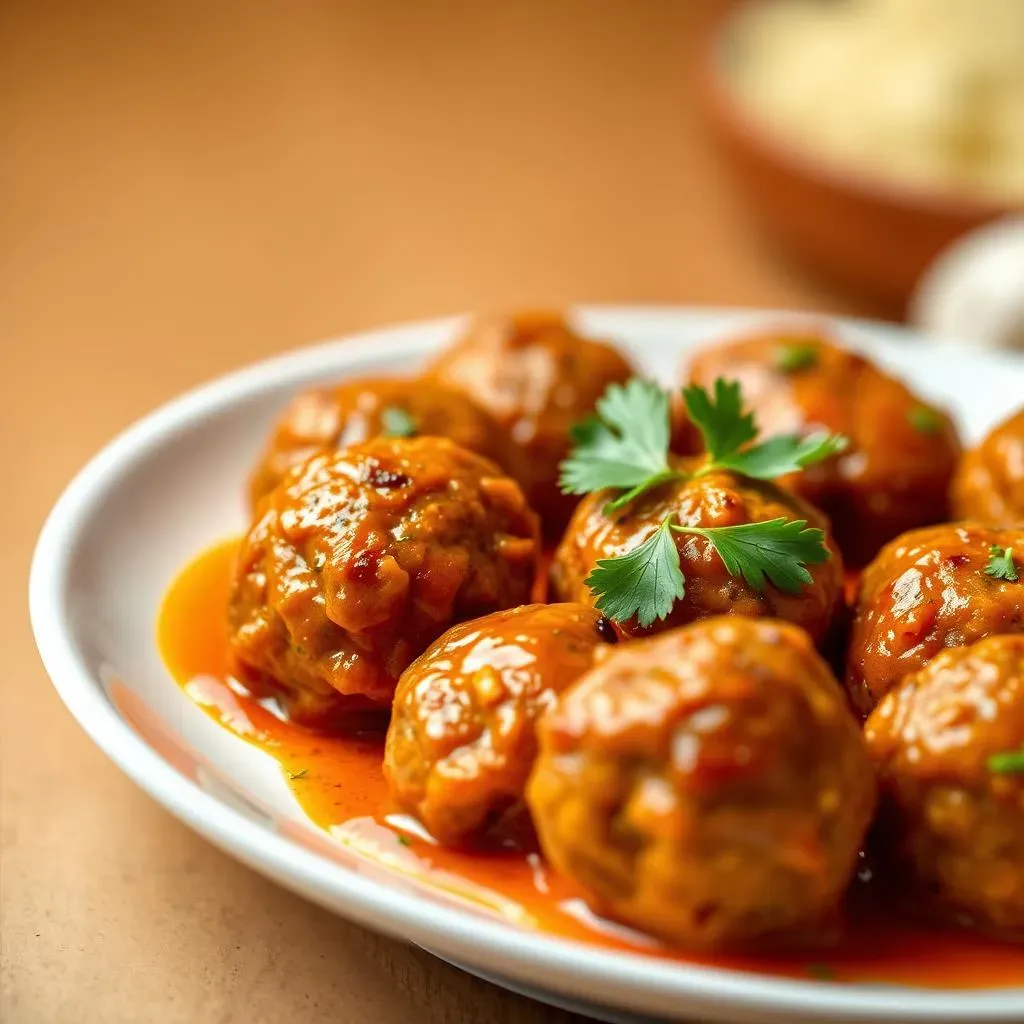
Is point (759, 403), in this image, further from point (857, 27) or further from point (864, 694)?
point (857, 27)

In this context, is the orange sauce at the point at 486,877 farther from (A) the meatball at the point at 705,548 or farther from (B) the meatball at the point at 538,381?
(B) the meatball at the point at 538,381

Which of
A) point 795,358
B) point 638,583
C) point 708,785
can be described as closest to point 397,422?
point 638,583

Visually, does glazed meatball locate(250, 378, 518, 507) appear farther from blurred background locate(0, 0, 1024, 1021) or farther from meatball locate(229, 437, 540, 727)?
blurred background locate(0, 0, 1024, 1021)

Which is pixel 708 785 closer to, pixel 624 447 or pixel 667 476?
pixel 667 476

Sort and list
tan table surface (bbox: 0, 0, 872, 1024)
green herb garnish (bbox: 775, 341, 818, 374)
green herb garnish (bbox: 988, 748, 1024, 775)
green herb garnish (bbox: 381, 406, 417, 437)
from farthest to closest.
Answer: green herb garnish (bbox: 775, 341, 818, 374) → green herb garnish (bbox: 381, 406, 417, 437) → tan table surface (bbox: 0, 0, 872, 1024) → green herb garnish (bbox: 988, 748, 1024, 775)

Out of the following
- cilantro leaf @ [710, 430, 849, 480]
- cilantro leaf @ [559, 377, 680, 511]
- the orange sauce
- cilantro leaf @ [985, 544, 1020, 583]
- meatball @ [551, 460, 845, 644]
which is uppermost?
cilantro leaf @ [559, 377, 680, 511]

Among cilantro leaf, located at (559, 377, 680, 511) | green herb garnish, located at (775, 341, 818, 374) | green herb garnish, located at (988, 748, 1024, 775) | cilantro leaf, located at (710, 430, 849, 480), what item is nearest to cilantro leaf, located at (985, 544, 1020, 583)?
cilantro leaf, located at (710, 430, 849, 480)
